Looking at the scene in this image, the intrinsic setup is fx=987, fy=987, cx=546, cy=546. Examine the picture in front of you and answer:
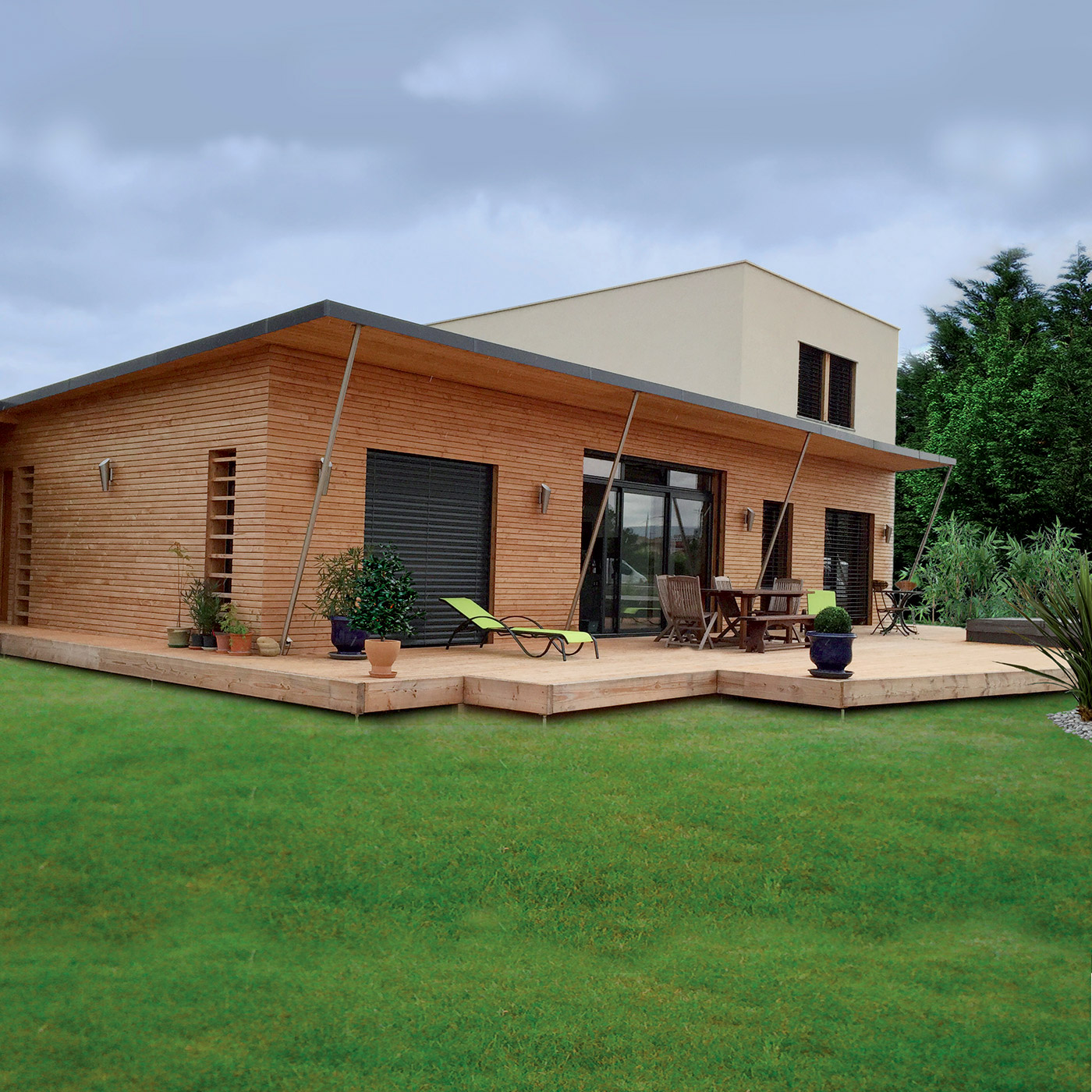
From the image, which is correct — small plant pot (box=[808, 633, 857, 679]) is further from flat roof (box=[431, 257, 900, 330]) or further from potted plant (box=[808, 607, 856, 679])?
flat roof (box=[431, 257, 900, 330])

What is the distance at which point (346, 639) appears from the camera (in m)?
8.27

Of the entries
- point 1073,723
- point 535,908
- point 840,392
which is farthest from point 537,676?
point 840,392

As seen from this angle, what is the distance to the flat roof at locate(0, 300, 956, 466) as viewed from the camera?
7535 millimetres

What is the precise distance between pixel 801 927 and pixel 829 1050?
0.97 m

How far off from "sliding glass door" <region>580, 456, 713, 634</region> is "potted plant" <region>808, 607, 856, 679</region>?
14.5 feet

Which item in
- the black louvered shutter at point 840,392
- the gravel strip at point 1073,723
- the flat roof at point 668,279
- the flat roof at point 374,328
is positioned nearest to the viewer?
the gravel strip at point 1073,723

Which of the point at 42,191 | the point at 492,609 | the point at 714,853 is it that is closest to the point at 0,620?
A: the point at 492,609

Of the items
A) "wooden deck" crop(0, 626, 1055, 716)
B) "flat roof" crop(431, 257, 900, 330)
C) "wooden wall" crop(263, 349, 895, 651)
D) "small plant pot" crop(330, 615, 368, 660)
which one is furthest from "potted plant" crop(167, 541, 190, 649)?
"flat roof" crop(431, 257, 900, 330)

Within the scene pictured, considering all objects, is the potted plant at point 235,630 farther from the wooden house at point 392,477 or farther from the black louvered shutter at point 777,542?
the black louvered shutter at point 777,542

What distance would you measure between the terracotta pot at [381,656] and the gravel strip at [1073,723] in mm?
4756

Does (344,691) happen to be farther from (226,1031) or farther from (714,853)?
(226,1031)

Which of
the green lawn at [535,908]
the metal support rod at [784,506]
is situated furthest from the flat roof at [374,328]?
the green lawn at [535,908]

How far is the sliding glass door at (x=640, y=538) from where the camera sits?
39.5 ft

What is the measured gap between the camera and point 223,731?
627 cm
